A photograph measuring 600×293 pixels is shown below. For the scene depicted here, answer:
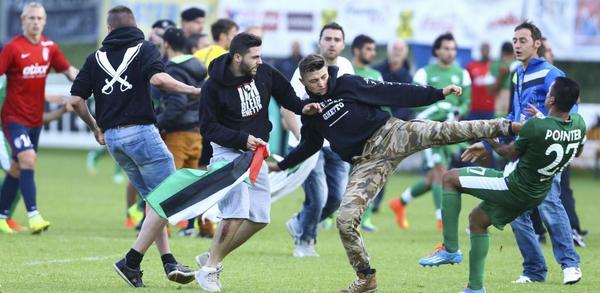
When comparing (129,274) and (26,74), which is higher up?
(26,74)

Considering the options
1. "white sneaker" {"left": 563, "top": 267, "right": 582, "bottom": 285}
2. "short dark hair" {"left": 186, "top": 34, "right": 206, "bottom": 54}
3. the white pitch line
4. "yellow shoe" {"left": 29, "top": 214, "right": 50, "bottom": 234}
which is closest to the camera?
"white sneaker" {"left": 563, "top": 267, "right": 582, "bottom": 285}

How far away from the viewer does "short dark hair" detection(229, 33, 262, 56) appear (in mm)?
9398

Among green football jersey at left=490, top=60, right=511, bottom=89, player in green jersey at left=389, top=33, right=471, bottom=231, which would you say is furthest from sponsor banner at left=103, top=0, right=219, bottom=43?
player in green jersey at left=389, top=33, right=471, bottom=231

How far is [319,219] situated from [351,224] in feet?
11.5

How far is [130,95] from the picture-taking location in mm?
9789

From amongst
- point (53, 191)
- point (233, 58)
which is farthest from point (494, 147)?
point (53, 191)

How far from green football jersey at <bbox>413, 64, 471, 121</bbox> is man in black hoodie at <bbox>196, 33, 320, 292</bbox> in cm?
613

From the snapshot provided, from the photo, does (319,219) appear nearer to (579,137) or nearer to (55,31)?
(579,137)

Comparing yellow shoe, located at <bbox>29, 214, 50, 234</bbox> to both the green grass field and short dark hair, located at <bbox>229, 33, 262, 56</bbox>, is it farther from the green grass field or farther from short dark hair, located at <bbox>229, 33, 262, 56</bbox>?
short dark hair, located at <bbox>229, 33, 262, 56</bbox>

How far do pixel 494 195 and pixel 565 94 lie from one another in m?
0.92

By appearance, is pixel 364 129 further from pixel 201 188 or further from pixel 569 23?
pixel 569 23

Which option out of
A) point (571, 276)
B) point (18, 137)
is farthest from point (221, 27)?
point (571, 276)

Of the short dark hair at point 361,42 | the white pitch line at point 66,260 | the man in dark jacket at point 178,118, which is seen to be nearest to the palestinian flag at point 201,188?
the white pitch line at point 66,260

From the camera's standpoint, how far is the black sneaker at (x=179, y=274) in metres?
9.54
